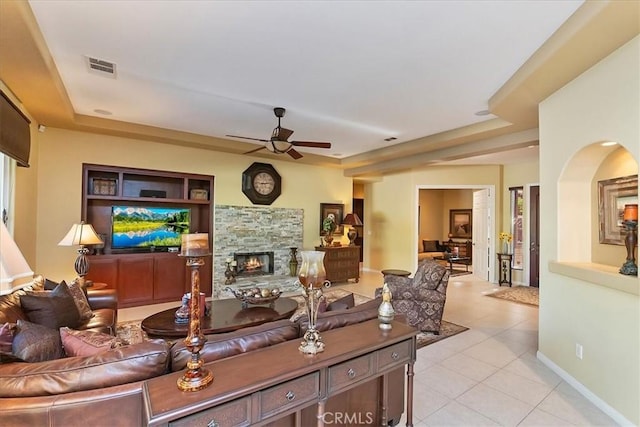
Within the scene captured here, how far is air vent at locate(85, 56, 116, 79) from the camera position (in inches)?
118

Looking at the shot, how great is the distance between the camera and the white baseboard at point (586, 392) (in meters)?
2.32

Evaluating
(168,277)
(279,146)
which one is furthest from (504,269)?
(168,277)

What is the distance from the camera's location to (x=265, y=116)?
14.7ft

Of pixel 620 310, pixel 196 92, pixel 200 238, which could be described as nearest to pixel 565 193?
pixel 620 310

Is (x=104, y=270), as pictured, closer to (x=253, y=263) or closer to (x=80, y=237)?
(x=80, y=237)

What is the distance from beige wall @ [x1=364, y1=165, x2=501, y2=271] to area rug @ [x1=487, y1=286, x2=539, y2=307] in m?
2.05

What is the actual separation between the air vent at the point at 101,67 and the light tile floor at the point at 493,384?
11.0ft

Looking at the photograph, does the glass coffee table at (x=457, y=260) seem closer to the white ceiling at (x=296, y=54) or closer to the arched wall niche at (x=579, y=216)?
the white ceiling at (x=296, y=54)

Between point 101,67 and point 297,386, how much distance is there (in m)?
3.45

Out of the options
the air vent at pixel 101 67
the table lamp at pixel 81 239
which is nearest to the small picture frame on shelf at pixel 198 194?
the table lamp at pixel 81 239

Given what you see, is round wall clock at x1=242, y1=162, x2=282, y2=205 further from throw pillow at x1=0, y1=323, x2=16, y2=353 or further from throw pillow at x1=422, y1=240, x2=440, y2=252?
throw pillow at x1=422, y1=240, x2=440, y2=252

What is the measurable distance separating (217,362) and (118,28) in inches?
103

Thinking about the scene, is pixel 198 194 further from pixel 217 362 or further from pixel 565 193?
pixel 565 193

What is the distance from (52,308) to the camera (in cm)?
264
